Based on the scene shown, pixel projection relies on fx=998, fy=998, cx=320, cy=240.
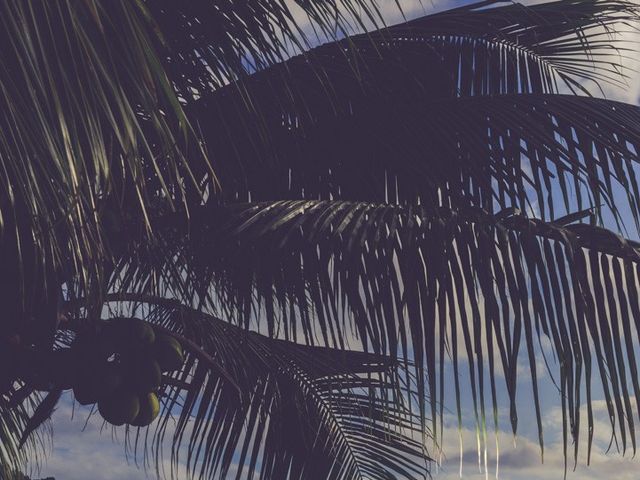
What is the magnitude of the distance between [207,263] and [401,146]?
1140 millimetres

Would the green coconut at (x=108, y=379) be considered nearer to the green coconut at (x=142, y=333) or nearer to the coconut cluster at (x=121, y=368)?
the coconut cluster at (x=121, y=368)

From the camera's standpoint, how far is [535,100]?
12.8 feet

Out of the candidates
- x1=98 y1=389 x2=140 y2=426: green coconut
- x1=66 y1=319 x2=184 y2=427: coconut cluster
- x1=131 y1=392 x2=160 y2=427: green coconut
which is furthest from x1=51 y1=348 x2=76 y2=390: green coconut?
x1=131 y1=392 x2=160 y2=427: green coconut

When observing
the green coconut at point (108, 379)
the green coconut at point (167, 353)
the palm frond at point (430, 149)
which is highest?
the palm frond at point (430, 149)

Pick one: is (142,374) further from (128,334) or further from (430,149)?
(430,149)

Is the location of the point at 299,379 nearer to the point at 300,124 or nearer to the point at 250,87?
the point at 300,124

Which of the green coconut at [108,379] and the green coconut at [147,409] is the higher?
the green coconut at [108,379]

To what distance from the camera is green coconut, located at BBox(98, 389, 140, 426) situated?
2850mm

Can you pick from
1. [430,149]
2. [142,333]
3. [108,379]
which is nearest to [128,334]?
→ [142,333]

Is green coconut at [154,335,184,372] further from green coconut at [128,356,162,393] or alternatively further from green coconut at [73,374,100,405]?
green coconut at [73,374,100,405]

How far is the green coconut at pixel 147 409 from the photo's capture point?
9.63 feet

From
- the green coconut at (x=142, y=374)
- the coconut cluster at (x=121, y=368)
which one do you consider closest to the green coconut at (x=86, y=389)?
the coconut cluster at (x=121, y=368)

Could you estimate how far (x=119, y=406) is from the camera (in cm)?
285

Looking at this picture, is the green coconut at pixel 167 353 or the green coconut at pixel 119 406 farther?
the green coconut at pixel 167 353
